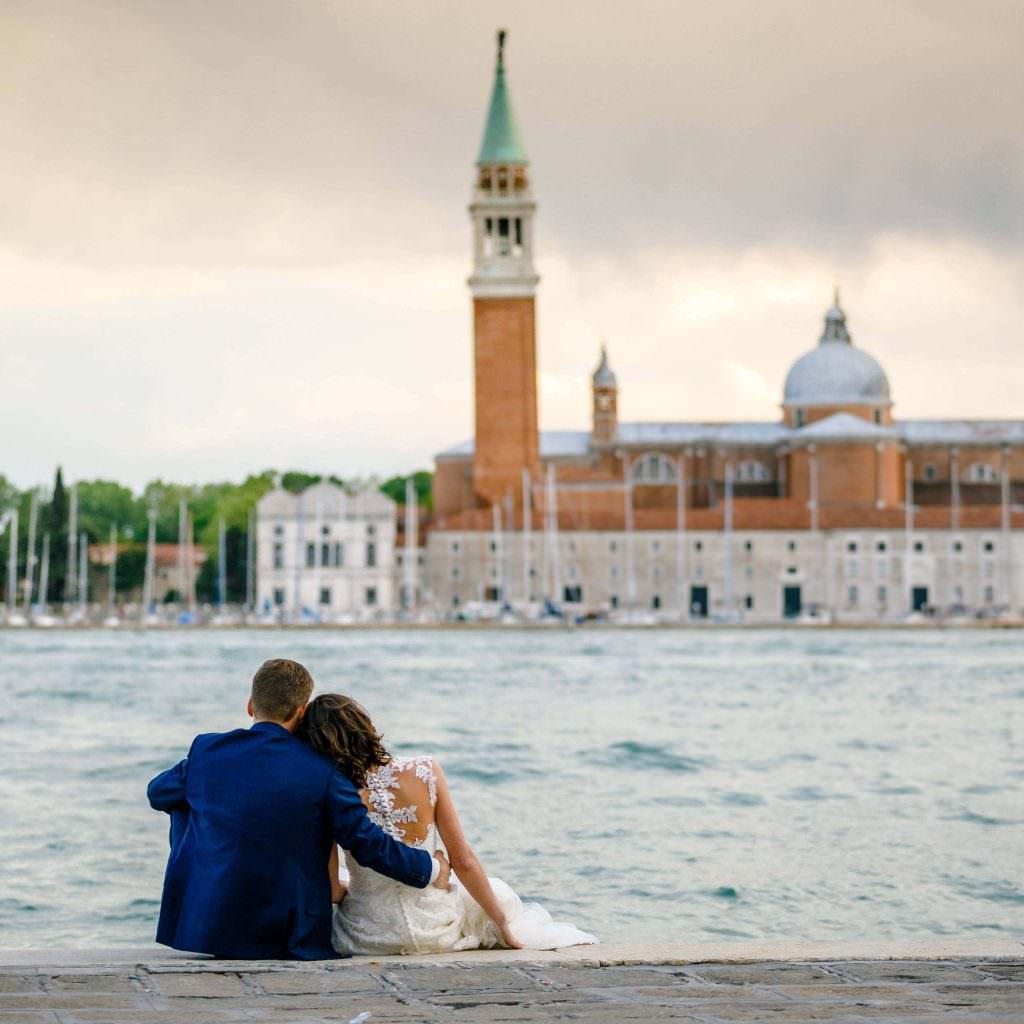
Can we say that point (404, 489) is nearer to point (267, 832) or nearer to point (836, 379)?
point (836, 379)

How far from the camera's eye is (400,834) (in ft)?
15.4

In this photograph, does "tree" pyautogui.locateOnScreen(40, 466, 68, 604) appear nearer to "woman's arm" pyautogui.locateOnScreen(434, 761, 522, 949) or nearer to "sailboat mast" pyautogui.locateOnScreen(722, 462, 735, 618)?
"sailboat mast" pyautogui.locateOnScreen(722, 462, 735, 618)

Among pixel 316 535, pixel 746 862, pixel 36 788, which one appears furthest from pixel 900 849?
pixel 316 535

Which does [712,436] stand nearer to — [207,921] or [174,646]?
[174,646]

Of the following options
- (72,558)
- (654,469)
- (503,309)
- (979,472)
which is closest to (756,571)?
(654,469)

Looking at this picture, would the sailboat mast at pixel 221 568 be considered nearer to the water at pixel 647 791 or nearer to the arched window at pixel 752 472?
the arched window at pixel 752 472

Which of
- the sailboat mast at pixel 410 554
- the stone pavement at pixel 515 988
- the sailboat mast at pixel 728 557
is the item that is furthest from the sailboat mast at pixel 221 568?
the stone pavement at pixel 515 988

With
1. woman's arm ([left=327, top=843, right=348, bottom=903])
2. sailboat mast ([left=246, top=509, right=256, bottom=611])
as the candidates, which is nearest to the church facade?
sailboat mast ([left=246, top=509, right=256, bottom=611])

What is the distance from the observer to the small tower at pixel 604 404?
70062 millimetres

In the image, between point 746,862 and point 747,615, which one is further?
point 747,615

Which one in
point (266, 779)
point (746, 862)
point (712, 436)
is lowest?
point (746, 862)

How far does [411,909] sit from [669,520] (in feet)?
202

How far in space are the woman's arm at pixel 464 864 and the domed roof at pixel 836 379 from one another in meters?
64.9

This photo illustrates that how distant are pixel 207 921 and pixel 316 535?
209 ft
